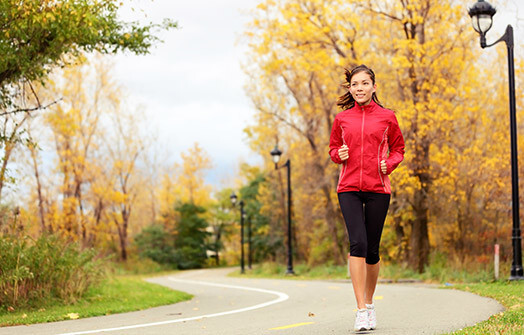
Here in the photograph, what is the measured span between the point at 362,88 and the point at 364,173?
2.63 ft

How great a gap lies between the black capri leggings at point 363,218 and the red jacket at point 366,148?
77 millimetres

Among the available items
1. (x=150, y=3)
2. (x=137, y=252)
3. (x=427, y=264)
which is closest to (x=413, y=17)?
(x=427, y=264)

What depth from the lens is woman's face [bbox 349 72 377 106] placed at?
5816 millimetres

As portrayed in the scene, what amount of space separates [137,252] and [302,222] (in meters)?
21.1

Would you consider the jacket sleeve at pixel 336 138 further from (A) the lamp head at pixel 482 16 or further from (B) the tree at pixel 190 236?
(B) the tree at pixel 190 236

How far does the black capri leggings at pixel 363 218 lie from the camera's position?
18.6ft

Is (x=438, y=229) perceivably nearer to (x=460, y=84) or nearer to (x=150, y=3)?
(x=460, y=84)

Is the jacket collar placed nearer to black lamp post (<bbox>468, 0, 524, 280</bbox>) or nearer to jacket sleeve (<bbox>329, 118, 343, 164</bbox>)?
jacket sleeve (<bbox>329, 118, 343, 164</bbox>)

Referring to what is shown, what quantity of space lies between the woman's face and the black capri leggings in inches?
34.2

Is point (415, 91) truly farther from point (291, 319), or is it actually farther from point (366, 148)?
point (366, 148)

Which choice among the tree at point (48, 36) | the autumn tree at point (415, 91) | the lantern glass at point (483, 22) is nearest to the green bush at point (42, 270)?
the tree at point (48, 36)

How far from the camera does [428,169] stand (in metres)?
19.5

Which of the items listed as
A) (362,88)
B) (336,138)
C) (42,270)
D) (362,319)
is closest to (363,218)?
(336,138)

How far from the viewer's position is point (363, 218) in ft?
18.9
